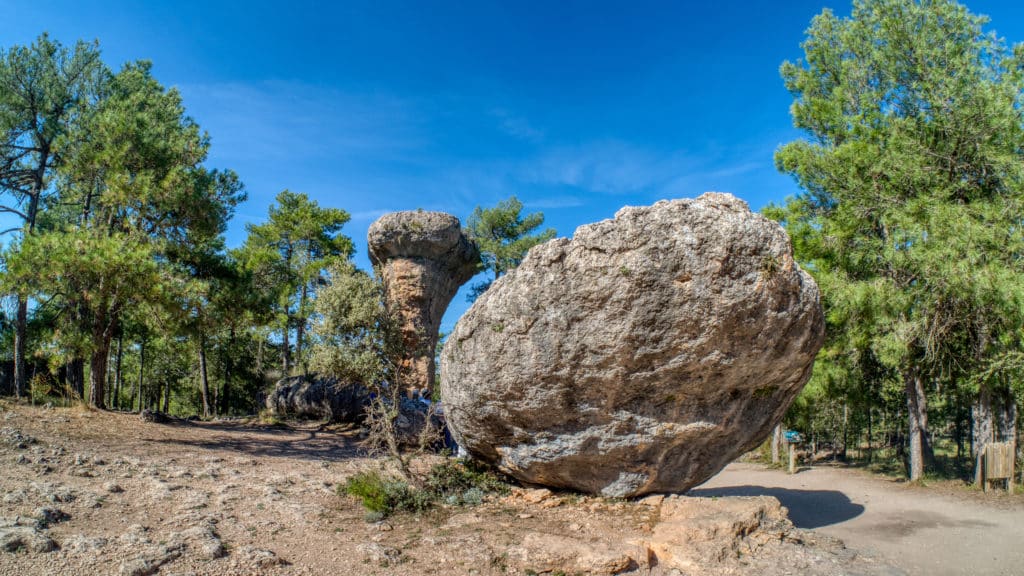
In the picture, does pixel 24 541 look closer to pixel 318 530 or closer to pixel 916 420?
pixel 318 530

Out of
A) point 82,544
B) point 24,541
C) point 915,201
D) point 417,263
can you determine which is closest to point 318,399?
point 417,263

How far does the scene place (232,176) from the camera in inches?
663

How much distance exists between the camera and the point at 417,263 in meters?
21.3

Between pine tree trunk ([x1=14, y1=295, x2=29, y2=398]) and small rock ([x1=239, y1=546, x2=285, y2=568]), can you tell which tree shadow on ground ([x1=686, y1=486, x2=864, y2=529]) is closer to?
small rock ([x1=239, y1=546, x2=285, y2=568])

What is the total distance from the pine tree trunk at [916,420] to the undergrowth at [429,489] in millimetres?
11844

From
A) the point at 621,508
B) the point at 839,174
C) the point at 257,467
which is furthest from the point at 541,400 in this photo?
the point at 839,174

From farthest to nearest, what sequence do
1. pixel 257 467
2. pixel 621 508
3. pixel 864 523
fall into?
pixel 257 467, pixel 864 523, pixel 621 508

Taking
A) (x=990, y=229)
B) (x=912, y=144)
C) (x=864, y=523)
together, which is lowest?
(x=864, y=523)

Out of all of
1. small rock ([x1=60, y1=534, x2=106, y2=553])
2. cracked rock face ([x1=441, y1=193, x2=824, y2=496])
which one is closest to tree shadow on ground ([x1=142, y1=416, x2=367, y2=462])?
small rock ([x1=60, y1=534, x2=106, y2=553])

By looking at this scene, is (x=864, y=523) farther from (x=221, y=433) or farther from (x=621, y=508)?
(x=221, y=433)

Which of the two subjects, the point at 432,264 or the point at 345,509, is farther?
the point at 432,264

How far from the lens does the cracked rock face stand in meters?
6.86

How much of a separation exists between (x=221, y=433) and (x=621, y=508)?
37.1ft

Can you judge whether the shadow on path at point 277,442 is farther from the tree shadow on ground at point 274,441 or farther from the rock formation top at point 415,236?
the rock formation top at point 415,236
